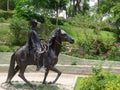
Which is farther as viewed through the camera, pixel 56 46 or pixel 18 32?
pixel 18 32

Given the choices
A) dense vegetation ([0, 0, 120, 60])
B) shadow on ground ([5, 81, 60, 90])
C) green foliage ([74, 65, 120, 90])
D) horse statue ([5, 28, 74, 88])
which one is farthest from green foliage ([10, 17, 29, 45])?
green foliage ([74, 65, 120, 90])

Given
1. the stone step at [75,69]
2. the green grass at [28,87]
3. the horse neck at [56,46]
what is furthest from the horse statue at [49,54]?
the stone step at [75,69]

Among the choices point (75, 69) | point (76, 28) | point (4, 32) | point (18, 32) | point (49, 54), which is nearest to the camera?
point (49, 54)

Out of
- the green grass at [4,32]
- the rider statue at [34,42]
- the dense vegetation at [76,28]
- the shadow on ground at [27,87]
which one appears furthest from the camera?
the green grass at [4,32]

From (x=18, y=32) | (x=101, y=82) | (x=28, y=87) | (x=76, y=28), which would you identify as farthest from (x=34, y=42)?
(x=76, y=28)

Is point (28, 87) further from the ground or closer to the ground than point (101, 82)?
closer to the ground

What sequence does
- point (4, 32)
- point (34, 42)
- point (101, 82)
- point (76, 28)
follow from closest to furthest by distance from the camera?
point (101, 82), point (34, 42), point (4, 32), point (76, 28)

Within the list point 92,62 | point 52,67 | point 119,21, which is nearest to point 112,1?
point 119,21

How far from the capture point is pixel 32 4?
3450 cm

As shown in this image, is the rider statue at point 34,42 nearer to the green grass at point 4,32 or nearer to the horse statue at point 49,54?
→ the horse statue at point 49,54

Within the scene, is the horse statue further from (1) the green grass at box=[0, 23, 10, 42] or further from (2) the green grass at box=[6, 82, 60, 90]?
(1) the green grass at box=[0, 23, 10, 42]

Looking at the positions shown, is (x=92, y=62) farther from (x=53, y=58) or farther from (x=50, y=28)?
(x=50, y=28)

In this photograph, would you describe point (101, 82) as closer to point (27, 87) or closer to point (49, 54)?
point (49, 54)

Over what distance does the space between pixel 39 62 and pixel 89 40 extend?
12.3m
